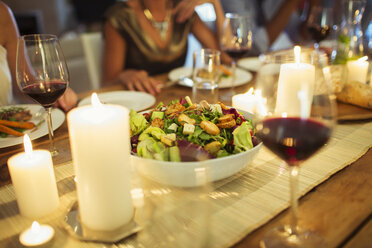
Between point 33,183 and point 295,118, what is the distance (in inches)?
20.1

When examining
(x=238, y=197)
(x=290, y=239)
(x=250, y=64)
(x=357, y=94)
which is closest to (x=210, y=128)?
(x=238, y=197)

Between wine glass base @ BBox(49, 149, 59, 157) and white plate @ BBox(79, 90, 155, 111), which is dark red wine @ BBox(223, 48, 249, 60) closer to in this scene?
white plate @ BBox(79, 90, 155, 111)

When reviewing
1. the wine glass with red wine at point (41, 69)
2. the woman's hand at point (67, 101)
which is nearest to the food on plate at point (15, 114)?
the woman's hand at point (67, 101)

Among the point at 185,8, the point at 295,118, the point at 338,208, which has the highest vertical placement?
the point at 185,8

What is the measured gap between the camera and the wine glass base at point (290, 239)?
547 mm

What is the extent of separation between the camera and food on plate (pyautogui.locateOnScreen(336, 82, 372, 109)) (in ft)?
3.75

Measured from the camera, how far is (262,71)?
22.9 inches

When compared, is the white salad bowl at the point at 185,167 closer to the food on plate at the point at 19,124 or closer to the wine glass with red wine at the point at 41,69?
the wine glass with red wine at the point at 41,69

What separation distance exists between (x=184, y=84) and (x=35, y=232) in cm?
103

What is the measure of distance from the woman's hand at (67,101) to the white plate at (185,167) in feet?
2.35

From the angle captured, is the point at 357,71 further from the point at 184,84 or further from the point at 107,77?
the point at 107,77

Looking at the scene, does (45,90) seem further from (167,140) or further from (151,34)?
(151,34)

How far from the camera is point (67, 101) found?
1.29m

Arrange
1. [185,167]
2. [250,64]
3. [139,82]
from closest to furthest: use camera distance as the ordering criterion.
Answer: [185,167]
[139,82]
[250,64]
